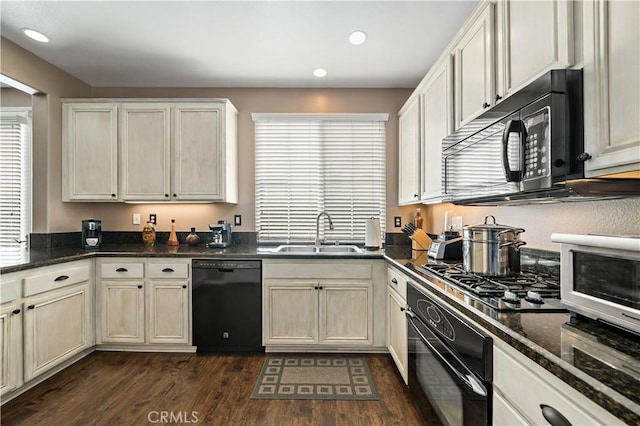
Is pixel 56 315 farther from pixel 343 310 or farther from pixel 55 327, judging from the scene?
pixel 343 310

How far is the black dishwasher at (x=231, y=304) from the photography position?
2900 mm

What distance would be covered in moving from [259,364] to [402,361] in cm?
117

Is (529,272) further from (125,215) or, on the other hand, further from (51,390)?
(125,215)

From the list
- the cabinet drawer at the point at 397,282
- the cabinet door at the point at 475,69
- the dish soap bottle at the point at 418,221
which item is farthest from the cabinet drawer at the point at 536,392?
the dish soap bottle at the point at 418,221

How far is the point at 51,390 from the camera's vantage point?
92.7 inches

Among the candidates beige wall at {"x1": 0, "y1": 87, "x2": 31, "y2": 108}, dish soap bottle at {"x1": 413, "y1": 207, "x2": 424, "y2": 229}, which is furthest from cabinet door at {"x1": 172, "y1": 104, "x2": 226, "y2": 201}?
dish soap bottle at {"x1": 413, "y1": 207, "x2": 424, "y2": 229}

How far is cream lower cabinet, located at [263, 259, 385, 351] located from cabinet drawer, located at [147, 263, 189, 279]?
707mm

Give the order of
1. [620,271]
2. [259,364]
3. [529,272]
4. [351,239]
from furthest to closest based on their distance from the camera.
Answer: [351,239] → [259,364] → [529,272] → [620,271]

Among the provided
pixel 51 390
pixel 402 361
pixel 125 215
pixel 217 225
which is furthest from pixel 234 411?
pixel 125 215

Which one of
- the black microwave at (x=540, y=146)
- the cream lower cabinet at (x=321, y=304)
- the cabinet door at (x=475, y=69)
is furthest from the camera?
the cream lower cabinet at (x=321, y=304)

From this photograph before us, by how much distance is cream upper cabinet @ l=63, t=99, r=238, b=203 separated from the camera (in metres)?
3.23

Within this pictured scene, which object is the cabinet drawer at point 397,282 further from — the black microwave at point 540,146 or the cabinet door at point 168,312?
the cabinet door at point 168,312

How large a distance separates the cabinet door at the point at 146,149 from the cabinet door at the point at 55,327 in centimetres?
103

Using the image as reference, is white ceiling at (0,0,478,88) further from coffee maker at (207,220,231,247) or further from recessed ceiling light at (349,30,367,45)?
coffee maker at (207,220,231,247)
